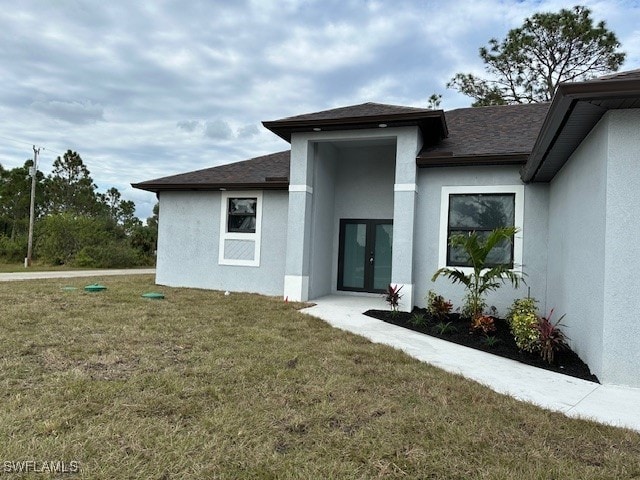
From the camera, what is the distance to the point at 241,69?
15.7 meters

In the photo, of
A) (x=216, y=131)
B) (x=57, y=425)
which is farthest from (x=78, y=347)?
(x=216, y=131)

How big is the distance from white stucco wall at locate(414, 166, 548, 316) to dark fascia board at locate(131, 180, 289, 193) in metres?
3.73

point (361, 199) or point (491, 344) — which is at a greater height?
point (361, 199)

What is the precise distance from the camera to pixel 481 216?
29.9 ft

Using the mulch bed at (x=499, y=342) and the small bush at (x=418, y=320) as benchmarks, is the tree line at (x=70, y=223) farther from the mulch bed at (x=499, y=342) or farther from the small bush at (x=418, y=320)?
the small bush at (x=418, y=320)

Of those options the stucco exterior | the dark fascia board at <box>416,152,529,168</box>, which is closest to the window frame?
the dark fascia board at <box>416,152,529,168</box>

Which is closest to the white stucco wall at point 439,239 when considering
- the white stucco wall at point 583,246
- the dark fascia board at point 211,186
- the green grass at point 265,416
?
the white stucco wall at point 583,246

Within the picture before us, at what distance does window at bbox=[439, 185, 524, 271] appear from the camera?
875cm

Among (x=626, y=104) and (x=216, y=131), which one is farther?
(x=216, y=131)

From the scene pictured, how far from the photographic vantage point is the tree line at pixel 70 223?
954 inches

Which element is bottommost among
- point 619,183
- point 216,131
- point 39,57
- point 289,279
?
point 289,279

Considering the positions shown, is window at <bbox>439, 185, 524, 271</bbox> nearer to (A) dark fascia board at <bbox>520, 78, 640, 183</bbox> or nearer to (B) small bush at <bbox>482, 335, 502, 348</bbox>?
(B) small bush at <bbox>482, 335, 502, 348</bbox>

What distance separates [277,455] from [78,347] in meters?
3.69

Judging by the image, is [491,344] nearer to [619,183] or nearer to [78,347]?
[619,183]
